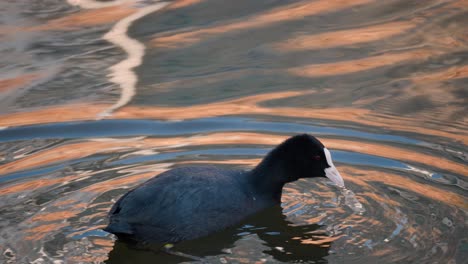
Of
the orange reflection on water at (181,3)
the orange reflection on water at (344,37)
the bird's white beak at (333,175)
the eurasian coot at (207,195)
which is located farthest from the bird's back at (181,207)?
the orange reflection on water at (181,3)

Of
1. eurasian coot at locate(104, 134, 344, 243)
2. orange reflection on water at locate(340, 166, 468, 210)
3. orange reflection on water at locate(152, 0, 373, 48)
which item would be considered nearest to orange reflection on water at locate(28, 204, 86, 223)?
eurasian coot at locate(104, 134, 344, 243)

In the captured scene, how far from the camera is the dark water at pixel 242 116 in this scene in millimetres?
6129

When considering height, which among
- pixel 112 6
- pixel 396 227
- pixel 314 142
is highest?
pixel 112 6

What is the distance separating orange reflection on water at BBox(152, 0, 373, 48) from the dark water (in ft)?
0.09

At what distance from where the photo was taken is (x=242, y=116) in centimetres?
848

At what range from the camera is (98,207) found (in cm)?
660

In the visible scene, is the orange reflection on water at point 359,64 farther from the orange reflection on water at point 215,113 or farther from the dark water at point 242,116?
the orange reflection on water at point 215,113

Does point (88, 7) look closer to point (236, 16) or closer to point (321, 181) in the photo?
point (236, 16)

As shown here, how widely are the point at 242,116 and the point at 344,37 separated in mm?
2206

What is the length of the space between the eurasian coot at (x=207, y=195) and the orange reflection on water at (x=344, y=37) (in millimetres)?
3317

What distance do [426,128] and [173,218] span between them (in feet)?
9.41

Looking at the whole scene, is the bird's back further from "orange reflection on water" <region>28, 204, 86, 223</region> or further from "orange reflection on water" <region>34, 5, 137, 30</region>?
"orange reflection on water" <region>34, 5, 137, 30</region>

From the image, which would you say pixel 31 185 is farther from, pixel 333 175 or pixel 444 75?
pixel 444 75

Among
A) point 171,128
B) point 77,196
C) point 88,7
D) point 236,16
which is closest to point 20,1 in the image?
point 88,7
